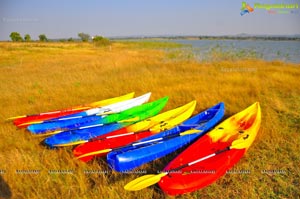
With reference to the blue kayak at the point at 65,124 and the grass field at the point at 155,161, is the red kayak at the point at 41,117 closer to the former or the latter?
the grass field at the point at 155,161

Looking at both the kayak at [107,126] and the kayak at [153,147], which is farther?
the kayak at [107,126]

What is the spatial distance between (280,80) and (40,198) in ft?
30.0

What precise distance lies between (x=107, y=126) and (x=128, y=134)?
0.68m

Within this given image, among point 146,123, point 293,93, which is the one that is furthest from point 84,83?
point 293,93

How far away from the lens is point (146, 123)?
486cm

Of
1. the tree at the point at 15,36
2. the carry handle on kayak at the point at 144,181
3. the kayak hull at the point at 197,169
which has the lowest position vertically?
the kayak hull at the point at 197,169

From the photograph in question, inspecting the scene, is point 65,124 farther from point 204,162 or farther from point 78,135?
point 204,162

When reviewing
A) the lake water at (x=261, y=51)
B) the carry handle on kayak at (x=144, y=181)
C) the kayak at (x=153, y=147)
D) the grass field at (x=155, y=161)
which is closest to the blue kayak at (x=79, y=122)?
the grass field at (x=155, y=161)

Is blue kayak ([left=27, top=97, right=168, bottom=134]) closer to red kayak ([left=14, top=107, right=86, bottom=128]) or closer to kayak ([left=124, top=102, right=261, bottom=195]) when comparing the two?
red kayak ([left=14, top=107, right=86, bottom=128])

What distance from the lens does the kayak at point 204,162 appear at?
275 cm

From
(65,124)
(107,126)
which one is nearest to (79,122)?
(65,124)

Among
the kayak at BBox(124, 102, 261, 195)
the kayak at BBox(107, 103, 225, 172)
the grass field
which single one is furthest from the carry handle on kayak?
the kayak at BBox(107, 103, 225, 172)

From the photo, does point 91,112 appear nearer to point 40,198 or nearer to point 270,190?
point 40,198

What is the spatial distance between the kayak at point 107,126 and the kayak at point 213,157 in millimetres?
1790
